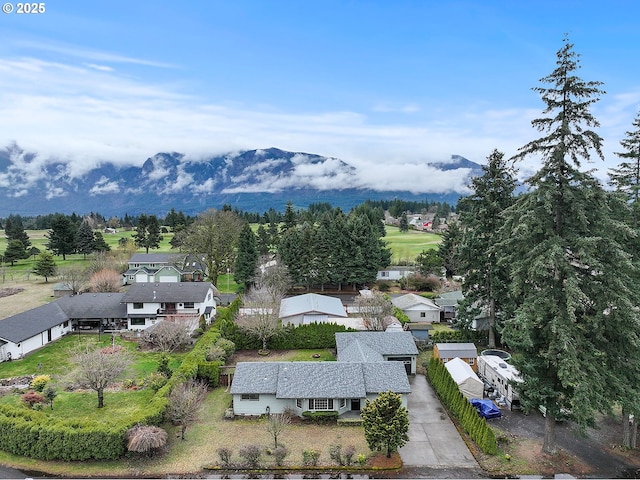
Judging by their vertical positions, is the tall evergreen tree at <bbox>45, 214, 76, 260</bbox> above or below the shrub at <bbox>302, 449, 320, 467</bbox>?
above

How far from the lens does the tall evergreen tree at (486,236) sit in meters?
35.2

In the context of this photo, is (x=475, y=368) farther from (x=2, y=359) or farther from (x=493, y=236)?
(x=2, y=359)

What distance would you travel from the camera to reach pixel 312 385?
2641cm

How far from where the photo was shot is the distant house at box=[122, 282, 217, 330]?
143ft

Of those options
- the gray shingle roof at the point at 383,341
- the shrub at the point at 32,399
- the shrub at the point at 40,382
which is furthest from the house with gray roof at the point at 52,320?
the gray shingle roof at the point at 383,341

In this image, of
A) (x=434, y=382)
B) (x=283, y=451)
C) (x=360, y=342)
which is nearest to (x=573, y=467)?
(x=434, y=382)

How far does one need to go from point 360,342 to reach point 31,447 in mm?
21444

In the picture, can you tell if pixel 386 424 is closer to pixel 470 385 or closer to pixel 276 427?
pixel 276 427

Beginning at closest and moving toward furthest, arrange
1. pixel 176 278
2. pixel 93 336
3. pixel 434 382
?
pixel 434 382 < pixel 93 336 < pixel 176 278

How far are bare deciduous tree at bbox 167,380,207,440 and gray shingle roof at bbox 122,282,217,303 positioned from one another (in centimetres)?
1982

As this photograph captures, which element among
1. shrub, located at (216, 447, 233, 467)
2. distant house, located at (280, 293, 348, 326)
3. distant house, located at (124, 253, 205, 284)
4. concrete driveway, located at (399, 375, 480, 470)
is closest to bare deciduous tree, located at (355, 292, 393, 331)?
distant house, located at (280, 293, 348, 326)

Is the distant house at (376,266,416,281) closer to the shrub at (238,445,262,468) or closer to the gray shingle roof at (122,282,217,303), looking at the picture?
the gray shingle roof at (122,282,217,303)

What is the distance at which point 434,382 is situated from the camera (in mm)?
30688

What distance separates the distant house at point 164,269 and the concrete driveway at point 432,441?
41079 millimetres
